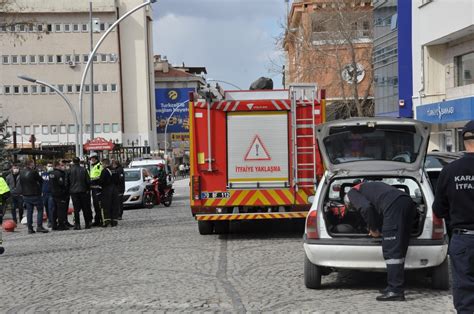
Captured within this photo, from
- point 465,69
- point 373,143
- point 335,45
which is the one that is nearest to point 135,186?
point 465,69

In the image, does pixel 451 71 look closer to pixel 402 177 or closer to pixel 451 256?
pixel 402 177

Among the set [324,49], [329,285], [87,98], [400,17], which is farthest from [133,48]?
[329,285]

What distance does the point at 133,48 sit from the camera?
79.2 metres

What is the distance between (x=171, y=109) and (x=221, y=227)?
2840 inches

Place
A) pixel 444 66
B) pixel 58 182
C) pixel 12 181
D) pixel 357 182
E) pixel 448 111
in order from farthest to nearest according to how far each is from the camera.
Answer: pixel 444 66, pixel 448 111, pixel 12 181, pixel 58 182, pixel 357 182

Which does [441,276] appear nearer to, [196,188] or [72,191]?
[196,188]

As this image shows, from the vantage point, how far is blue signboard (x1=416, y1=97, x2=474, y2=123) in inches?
977

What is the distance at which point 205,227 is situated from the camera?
1334 cm

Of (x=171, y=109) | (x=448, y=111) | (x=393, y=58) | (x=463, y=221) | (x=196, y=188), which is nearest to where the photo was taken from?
(x=463, y=221)

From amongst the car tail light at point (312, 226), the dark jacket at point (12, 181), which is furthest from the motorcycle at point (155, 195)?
Result: the car tail light at point (312, 226)

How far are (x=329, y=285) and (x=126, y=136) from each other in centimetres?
7414

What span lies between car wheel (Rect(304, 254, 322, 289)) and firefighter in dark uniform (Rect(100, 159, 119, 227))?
9.08m

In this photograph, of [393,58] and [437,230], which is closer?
[437,230]

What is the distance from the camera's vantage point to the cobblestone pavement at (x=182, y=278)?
7109mm
